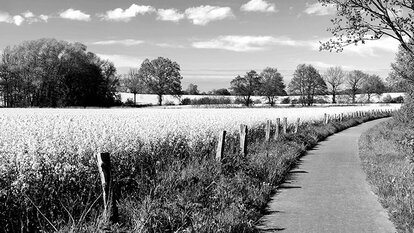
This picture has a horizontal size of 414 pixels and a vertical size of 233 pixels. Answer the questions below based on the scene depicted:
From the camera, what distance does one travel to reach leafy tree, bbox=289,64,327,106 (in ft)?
358

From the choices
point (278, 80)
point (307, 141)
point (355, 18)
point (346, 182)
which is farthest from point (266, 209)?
point (278, 80)

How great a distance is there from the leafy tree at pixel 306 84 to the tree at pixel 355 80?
15.2 metres

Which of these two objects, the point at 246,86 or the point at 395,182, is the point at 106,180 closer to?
the point at 395,182

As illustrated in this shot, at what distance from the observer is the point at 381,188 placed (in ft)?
31.5

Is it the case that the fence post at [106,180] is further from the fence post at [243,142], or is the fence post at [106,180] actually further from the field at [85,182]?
the fence post at [243,142]

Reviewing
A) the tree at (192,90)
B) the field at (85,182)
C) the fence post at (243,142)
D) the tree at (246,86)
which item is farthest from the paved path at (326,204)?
the tree at (192,90)

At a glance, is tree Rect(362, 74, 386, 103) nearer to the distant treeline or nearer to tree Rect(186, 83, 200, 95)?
tree Rect(186, 83, 200, 95)

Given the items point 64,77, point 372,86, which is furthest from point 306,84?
point 64,77

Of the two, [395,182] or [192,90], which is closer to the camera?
[395,182]

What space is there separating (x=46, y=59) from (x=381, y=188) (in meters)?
71.0

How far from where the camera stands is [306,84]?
360 feet

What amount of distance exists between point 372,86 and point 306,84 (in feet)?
78.2

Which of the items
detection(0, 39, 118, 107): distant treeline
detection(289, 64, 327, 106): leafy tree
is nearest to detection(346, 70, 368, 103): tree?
detection(289, 64, 327, 106): leafy tree

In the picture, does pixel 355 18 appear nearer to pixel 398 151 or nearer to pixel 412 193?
pixel 412 193
